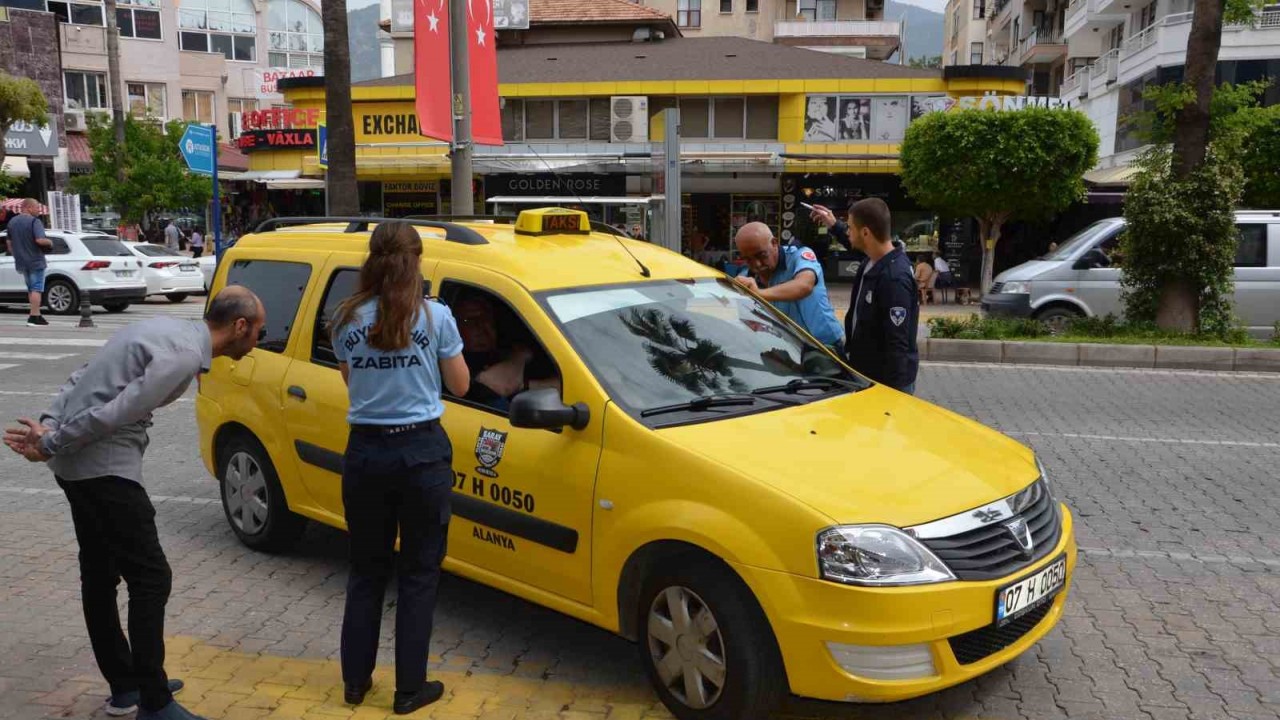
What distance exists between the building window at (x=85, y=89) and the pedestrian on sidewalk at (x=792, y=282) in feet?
166

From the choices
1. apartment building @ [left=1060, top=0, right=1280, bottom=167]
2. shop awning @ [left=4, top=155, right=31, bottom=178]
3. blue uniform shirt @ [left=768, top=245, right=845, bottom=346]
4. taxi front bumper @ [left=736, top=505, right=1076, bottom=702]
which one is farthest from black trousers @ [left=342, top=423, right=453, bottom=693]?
shop awning @ [left=4, top=155, right=31, bottom=178]

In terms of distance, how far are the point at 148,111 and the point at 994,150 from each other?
2981 cm

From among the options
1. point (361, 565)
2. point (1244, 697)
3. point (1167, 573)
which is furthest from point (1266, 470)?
point (361, 565)

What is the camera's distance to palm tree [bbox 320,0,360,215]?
16.1m

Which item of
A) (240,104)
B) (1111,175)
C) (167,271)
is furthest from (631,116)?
(240,104)

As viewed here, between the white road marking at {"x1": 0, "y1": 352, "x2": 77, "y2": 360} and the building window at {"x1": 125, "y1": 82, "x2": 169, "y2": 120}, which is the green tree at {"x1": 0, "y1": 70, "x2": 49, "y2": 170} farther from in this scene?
the building window at {"x1": 125, "y1": 82, "x2": 169, "y2": 120}

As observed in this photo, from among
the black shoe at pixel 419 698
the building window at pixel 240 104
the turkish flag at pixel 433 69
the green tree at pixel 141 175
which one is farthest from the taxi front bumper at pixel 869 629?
the building window at pixel 240 104

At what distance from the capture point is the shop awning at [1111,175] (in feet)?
89.6

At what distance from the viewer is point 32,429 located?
341 cm

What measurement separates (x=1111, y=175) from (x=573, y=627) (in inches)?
1132

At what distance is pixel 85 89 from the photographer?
1922 inches

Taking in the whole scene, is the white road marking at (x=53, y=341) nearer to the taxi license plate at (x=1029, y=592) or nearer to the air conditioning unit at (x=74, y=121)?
the taxi license plate at (x=1029, y=592)

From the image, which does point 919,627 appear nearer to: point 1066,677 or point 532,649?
point 1066,677

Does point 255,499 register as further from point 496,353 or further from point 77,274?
point 77,274
